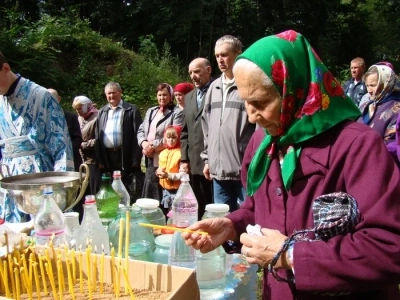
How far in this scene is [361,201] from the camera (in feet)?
3.17

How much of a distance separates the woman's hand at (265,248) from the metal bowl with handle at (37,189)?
84 cm

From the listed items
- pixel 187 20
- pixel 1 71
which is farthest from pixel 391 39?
pixel 1 71

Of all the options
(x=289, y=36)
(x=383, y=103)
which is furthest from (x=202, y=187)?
(x=289, y=36)

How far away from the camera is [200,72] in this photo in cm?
400

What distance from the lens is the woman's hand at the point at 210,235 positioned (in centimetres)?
129

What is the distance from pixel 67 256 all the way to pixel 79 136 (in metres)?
3.44

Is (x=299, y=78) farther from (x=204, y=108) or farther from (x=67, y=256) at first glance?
(x=204, y=108)

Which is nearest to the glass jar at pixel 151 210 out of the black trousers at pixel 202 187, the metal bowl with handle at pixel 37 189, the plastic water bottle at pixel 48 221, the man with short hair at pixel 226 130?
the metal bowl with handle at pixel 37 189

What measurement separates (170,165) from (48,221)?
8.72 ft

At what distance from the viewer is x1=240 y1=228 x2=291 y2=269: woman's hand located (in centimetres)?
102

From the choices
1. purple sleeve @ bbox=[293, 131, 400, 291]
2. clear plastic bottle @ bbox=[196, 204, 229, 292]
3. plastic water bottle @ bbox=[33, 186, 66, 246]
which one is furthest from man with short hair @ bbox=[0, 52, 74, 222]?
purple sleeve @ bbox=[293, 131, 400, 291]

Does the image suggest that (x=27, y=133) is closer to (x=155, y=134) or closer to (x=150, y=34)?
→ (x=155, y=134)

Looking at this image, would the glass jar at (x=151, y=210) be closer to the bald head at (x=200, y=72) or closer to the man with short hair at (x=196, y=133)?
the man with short hair at (x=196, y=133)

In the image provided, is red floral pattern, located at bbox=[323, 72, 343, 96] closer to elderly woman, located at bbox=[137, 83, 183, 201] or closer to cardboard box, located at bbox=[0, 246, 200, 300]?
cardboard box, located at bbox=[0, 246, 200, 300]
